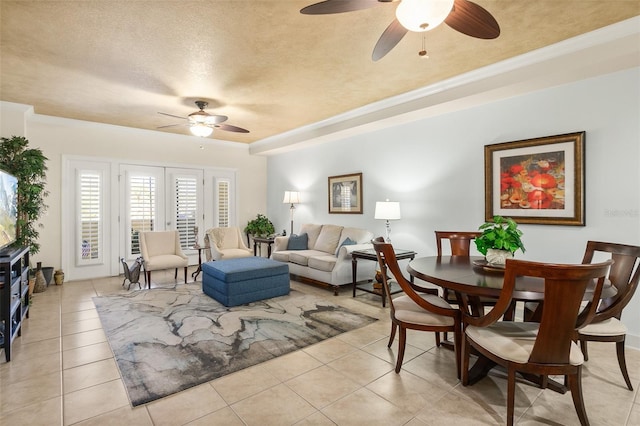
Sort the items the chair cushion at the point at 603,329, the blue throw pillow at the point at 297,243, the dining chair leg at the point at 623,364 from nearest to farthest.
A: the chair cushion at the point at 603,329 → the dining chair leg at the point at 623,364 → the blue throw pillow at the point at 297,243

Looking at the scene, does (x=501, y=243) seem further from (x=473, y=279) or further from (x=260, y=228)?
(x=260, y=228)

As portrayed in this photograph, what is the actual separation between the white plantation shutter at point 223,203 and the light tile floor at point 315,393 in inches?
172

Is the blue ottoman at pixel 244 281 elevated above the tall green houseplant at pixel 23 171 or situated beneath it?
situated beneath

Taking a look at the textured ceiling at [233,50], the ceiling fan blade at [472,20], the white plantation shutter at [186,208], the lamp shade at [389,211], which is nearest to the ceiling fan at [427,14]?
the ceiling fan blade at [472,20]

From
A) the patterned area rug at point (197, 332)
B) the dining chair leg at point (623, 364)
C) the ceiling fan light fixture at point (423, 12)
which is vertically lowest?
the patterned area rug at point (197, 332)

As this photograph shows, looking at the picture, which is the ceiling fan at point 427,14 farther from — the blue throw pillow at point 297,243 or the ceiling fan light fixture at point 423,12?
the blue throw pillow at point 297,243

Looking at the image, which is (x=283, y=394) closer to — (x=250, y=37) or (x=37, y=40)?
(x=250, y=37)

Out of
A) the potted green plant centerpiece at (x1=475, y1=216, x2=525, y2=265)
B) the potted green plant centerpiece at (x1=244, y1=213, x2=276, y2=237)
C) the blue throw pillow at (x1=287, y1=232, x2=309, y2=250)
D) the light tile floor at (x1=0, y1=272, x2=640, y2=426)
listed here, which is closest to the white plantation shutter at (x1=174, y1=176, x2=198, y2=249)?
the potted green plant centerpiece at (x1=244, y1=213, x2=276, y2=237)

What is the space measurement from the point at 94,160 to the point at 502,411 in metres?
6.71

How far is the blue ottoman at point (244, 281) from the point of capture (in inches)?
161

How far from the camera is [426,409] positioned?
2.07 metres

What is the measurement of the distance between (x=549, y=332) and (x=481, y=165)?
275cm

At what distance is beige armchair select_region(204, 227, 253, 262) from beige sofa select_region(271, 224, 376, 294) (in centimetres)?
69

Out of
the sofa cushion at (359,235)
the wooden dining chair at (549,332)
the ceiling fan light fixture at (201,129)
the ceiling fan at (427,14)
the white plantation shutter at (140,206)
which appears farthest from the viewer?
the white plantation shutter at (140,206)
